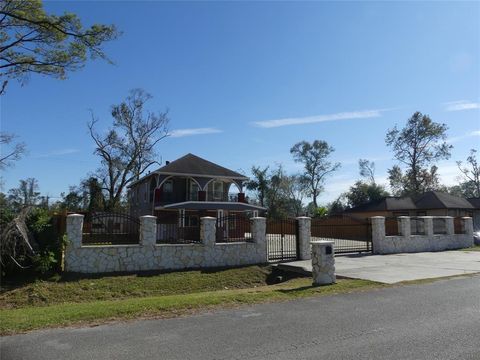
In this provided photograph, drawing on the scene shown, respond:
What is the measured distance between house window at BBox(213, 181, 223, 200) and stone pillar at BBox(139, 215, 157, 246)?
68.1 ft

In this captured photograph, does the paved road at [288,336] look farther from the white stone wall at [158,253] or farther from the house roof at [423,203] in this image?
the house roof at [423,203]

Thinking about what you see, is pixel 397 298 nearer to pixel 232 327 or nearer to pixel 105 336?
pixel 232 327

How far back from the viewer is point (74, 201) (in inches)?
2377

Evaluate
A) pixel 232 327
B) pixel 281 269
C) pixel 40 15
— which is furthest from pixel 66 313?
pixel 40 15

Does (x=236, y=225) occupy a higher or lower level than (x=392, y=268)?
higher

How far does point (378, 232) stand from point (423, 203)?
70.1 feet

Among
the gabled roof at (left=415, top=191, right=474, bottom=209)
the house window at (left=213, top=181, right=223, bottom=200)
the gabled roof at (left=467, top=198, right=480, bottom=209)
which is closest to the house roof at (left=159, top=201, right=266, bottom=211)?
the house window at (left=213, top=181, right=223, bottom=200)

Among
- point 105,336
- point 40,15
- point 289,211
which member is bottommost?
point 105,336

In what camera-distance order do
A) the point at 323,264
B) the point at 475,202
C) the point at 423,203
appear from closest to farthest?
the point at 323,264 → the point at 423,203 → the point at 475,202

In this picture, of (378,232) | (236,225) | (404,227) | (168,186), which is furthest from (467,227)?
(168,186)

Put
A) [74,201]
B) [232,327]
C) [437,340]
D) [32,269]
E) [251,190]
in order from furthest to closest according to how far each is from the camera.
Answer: [251,190], [74,201], [32,269], [232,327], [437,340]

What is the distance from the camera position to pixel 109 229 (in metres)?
15.1

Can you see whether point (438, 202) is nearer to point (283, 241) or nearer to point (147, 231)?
point (283, 241)

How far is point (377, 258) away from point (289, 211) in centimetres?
5015
